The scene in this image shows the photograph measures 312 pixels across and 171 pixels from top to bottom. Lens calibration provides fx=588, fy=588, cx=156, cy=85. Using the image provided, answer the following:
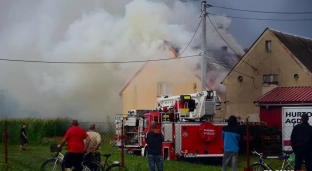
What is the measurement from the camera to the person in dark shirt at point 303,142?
14.3m

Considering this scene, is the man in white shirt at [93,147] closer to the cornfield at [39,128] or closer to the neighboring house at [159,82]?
the cornfield at [39,128]

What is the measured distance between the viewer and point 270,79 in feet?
141

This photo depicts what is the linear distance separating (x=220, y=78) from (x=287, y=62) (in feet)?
18.4

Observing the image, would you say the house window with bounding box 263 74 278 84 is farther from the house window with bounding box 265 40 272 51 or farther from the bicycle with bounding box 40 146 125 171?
the bicycle with bounding box 40 146 125 171

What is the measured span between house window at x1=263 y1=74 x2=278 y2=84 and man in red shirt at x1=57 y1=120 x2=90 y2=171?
2977 centimetres

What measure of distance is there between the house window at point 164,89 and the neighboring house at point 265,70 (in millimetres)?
5012

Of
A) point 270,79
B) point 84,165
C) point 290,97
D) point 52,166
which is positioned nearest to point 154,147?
point 84,165

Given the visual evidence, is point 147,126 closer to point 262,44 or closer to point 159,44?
point 159,44

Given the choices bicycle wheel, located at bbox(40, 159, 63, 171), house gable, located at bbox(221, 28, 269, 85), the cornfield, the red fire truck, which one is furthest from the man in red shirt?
house gable, located at bbox(221, 28, 269, 85)

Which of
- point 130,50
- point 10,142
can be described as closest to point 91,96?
point 130,50

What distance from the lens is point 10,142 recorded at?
36906 millimetres

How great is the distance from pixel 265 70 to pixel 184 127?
69.1 ft

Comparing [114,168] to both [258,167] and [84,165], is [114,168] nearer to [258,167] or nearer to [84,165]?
[84,165]

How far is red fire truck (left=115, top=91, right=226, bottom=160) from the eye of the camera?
23578 millimetres
